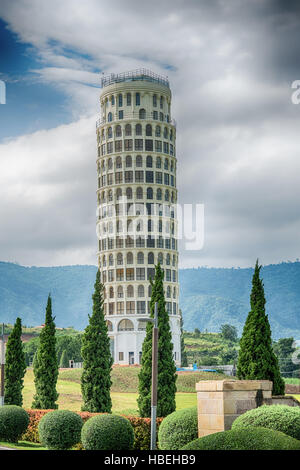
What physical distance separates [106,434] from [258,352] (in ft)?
27.4

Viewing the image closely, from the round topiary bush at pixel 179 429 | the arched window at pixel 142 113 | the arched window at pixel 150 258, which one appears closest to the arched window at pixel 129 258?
the arched window at pixel 150 258

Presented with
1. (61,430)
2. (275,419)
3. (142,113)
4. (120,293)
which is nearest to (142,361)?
(61,430)

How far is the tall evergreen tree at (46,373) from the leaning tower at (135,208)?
5427 centimetres

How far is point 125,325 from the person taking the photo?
10075 centimetres

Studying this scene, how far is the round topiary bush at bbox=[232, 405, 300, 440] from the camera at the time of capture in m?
22.1

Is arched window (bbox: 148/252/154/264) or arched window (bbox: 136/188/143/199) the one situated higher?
arched window (bbox: 136/188/143/199)

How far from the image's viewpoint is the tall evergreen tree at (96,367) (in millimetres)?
40906

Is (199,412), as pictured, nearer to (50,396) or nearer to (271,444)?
(271,444)

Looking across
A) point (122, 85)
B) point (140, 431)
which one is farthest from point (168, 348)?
point (122, 85)

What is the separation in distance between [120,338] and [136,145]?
2874 centimetres

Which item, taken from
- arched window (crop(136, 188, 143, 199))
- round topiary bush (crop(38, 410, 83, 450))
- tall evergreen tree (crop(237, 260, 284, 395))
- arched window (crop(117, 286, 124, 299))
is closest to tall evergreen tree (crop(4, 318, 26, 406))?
round topiary bush (crop(38, 410, 83, 450))

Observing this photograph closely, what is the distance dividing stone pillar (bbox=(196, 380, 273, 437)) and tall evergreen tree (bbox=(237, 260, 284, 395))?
20.3 feet

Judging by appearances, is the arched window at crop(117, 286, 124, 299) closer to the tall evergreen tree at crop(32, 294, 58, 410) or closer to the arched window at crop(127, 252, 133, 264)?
the arched window at crop(127, 252, 133, 264)

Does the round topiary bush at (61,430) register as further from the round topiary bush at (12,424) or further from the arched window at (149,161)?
the arched window at (149,161)
